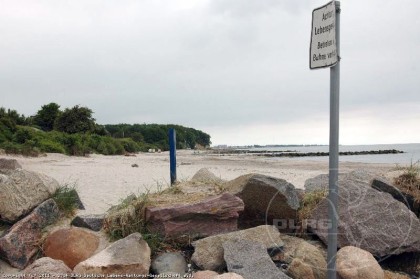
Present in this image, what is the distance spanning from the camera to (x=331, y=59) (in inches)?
126

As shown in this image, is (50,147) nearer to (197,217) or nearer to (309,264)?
(197,217)

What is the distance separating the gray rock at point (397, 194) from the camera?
597 centimetres

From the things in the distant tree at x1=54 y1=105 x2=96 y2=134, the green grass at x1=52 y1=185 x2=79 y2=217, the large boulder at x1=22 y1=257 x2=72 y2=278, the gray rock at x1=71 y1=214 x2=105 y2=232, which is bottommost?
the large boulder at x1=22 y1=257 x2=72 y2=278

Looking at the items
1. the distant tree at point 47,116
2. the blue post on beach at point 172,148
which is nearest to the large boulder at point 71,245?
the blue post on beach at point 172,148

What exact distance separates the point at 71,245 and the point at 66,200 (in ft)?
4.27

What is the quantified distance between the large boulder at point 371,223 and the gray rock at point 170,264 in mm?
1760

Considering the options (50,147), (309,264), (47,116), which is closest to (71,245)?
(309,264)

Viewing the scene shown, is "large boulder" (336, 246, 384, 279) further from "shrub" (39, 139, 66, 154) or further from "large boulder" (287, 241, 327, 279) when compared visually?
"shrub" (39, 139, 66, 154)

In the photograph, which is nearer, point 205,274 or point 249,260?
point 205,274

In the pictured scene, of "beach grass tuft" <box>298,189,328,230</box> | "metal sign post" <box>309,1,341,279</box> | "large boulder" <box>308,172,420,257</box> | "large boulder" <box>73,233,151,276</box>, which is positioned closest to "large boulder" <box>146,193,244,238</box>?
"large boulder" <box>73,233,151,276</box>

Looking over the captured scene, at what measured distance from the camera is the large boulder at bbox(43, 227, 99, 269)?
195 inches

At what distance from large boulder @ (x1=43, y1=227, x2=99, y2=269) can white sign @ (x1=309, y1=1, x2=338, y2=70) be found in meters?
3.37

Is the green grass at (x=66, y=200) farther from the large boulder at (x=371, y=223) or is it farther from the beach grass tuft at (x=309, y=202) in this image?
the large boulder at (x=371, y=223)

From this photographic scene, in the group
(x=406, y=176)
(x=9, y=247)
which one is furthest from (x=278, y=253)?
(x=9, y=247)
